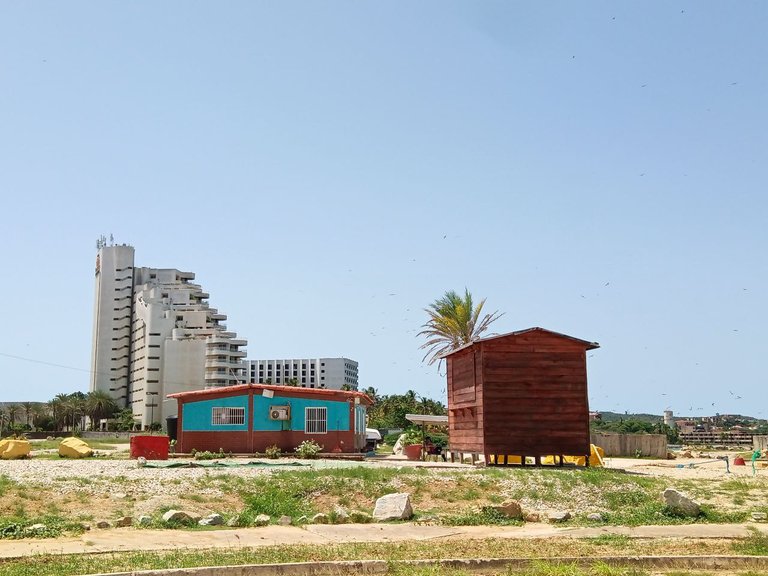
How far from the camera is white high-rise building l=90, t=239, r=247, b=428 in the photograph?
484ft

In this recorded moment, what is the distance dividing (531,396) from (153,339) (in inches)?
5014

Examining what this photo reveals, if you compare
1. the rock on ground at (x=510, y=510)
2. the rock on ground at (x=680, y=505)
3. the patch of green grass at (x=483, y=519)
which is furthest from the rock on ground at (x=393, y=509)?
the rock on ground at (x=680, y=505)

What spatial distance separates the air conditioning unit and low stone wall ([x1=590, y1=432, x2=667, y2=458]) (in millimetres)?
22283

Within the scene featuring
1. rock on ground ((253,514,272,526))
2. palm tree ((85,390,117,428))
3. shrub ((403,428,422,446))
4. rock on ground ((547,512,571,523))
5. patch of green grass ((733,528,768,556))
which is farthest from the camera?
palm tree ((85,390,117,428))

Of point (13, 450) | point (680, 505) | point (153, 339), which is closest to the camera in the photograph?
point (680, 505)

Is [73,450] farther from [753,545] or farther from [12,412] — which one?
[12,412]

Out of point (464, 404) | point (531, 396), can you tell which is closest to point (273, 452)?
point (464, 404)

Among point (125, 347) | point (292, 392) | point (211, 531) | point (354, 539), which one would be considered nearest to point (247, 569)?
point (354, 539)

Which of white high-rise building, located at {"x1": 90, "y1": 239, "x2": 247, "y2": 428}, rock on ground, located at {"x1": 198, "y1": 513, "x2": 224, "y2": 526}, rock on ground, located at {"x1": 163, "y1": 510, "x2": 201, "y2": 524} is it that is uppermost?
white high-rise building, located at {"x1": 90, "y1": 239, "x2": 247, "y2": 428}

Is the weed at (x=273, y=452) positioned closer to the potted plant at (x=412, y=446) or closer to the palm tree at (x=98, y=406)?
the potted plant at (x=412, y=446)

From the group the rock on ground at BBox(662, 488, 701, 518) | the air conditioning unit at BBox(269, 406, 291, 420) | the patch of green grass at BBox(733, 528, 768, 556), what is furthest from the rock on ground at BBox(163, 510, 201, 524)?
the air conditioning unit at BBox(269, 406, 291, 420)

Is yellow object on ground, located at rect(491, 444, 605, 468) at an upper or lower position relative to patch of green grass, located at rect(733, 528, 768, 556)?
upper

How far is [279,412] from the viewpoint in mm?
41406

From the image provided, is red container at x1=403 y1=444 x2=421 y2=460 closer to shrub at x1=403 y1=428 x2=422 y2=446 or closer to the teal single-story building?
the teal single-story building
